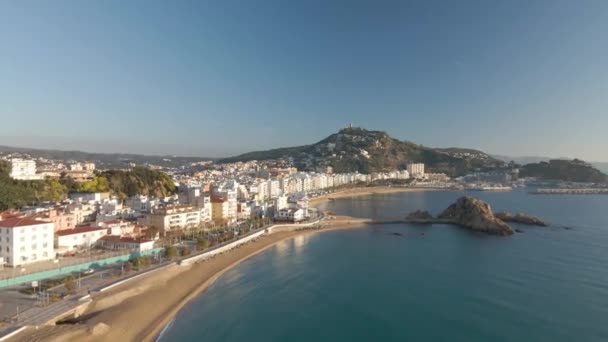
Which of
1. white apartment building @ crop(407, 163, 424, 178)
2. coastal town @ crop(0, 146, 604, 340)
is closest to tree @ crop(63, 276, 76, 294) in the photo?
coastal town @ crop(0, 146, 604, 340)

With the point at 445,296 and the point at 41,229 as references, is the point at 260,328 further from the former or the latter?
the point at 41,229

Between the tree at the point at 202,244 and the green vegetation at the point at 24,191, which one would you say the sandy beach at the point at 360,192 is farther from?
the tree at the point at 202,244

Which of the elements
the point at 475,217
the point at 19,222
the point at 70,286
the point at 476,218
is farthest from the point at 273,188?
the point at 70,286

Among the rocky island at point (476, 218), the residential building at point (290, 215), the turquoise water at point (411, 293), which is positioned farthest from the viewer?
the residential building at point (290, 215)

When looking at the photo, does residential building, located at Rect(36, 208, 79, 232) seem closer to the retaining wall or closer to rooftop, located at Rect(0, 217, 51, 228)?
rooftop, located at Rect(0, 217, 51, 228)

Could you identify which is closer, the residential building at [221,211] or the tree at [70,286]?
the tree at [70,286]

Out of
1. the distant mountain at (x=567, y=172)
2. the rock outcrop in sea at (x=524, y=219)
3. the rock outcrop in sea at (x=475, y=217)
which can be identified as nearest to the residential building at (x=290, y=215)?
the rock outcrop in sea at (x=475, y=217)

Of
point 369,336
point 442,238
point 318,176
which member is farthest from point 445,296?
point 318,176

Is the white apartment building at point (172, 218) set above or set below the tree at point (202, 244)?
above
